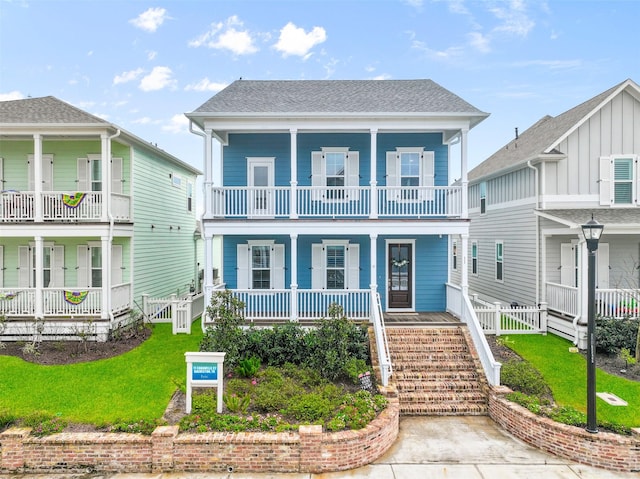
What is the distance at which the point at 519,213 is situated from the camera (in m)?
15.2

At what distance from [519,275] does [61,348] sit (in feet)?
53.3

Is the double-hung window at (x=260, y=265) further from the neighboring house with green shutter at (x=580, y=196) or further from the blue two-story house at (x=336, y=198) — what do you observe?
the neighboring house with green shutter at (x=580, y=196)

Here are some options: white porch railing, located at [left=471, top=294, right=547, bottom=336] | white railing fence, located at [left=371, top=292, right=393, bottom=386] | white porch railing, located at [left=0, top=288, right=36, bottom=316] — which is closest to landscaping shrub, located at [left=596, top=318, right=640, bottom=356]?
white porch railing, located at [left=471, top=294, right=547, bottom=336]

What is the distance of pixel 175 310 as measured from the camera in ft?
41.9

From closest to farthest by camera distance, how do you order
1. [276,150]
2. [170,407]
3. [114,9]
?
[170,407] < [276,150] < [114,9]

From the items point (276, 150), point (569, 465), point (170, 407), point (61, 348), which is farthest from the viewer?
point (276, 150)

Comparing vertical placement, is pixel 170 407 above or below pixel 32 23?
below

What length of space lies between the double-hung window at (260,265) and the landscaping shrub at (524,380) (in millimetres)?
7334

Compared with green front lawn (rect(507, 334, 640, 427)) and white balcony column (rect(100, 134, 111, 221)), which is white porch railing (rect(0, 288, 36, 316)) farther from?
green front lawn (rect(507, 334, 640, 427))

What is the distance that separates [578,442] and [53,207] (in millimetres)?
15209

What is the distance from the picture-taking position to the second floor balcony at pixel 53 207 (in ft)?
40.7

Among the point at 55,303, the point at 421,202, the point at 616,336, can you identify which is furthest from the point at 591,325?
the point at 55,303

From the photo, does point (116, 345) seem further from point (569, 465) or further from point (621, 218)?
point (621, 218)

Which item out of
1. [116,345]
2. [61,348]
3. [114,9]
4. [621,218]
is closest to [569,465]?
[621,218]
